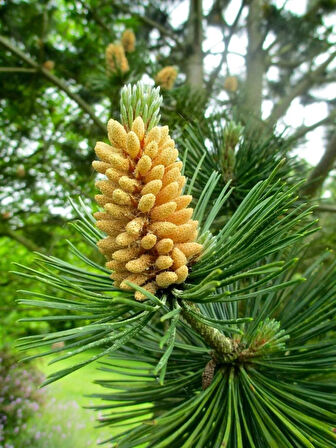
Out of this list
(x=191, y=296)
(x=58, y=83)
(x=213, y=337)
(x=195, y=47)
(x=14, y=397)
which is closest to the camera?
(x=191, y=296)

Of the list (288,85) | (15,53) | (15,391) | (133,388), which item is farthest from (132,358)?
(15,391)

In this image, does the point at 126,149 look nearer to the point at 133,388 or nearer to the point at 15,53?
the point at 133,388

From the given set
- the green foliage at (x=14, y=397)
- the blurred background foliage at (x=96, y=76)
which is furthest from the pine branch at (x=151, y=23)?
the green foliage at (x=14, y=397)

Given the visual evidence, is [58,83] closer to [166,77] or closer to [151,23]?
[166,77]

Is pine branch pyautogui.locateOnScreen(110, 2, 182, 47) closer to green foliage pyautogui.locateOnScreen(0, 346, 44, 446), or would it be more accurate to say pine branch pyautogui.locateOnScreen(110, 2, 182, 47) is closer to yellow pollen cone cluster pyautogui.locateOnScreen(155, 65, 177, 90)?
yellow pollen cone cluster pyautogui.locateOnScreen(155, 65, 177, 90)

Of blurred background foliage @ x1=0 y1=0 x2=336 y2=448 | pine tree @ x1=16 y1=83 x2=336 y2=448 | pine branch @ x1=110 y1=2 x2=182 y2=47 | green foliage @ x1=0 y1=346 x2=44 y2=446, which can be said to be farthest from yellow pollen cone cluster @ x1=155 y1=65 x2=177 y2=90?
green foliage @ x1=0 y1=346 x2=44 y2=446

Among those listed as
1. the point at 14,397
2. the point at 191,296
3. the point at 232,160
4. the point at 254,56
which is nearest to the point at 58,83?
the point at 254,56
